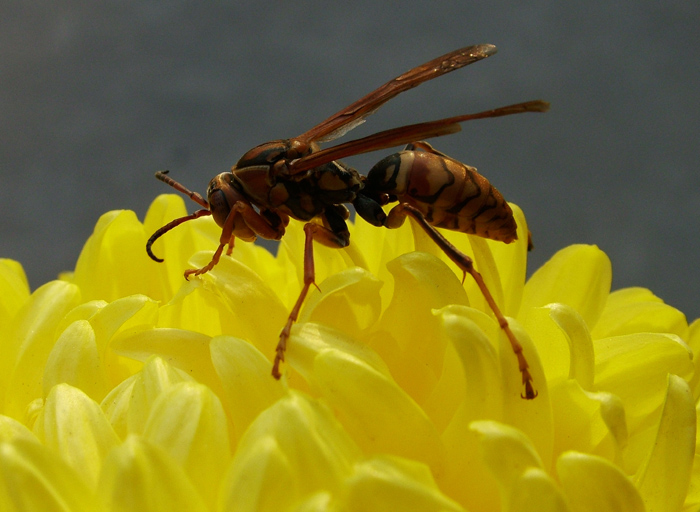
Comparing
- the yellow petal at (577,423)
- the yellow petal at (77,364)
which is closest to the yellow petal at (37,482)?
the yellow petal at (77,364)

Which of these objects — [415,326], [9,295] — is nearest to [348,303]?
[415,326]

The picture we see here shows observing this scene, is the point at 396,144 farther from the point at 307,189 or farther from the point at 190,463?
the point at 190,463

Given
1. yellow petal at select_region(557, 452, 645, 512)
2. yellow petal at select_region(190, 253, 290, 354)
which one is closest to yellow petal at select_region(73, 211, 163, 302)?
yellow petal at select_region(190, 253, 290, 354)

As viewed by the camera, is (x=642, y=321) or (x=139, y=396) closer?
(x=139, y=396)

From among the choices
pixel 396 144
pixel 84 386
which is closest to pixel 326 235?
pixel 396 144

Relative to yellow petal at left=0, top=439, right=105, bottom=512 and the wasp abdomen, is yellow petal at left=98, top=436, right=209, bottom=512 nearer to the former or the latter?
yellow petal at left=0, top=439, right=105, bottom=512

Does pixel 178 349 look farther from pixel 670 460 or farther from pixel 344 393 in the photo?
pixel 670 460

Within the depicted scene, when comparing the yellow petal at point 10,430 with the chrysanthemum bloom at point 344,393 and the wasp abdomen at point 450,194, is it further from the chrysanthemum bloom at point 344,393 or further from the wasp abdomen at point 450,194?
the wasp abdomen at point 450,194
